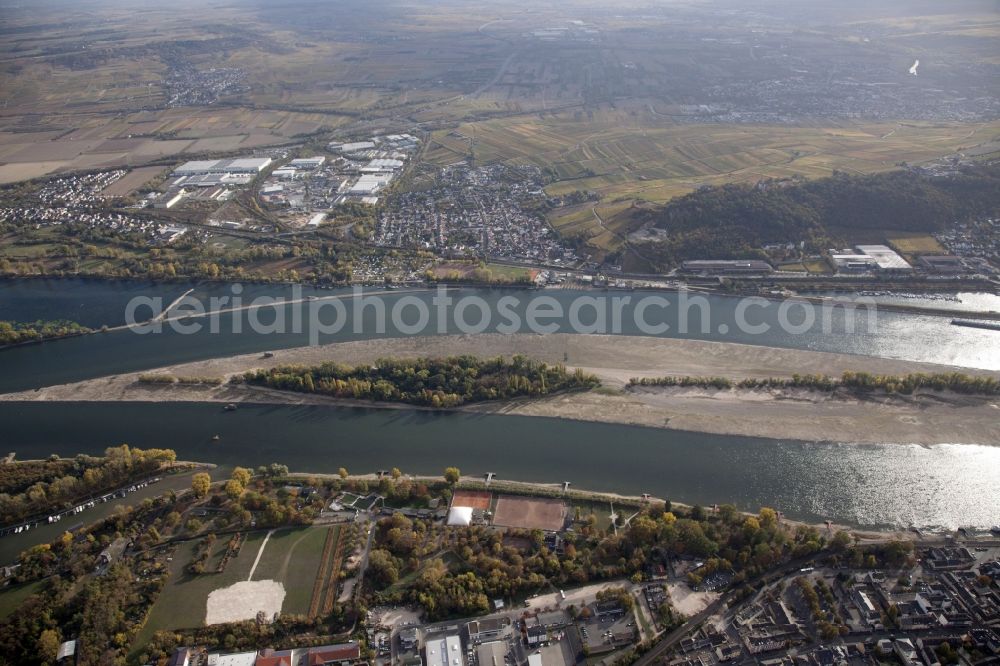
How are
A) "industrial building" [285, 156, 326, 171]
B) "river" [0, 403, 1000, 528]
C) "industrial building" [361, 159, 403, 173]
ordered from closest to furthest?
"river" [0, 403, 1000, 528], "industrial building" [361, 159, 403, 173], "industrial building" [285, 156, 326, 171]

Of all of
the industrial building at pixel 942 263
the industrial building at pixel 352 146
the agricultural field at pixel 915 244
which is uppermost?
the industrial building at pixel 352 146

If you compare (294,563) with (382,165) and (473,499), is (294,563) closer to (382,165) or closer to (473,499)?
(473,499)

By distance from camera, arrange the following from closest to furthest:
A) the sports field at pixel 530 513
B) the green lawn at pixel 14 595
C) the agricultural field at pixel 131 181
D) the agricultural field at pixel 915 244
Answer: the green lawn at pixel 14 595 → the sports field at pixel 530 513 → the agricultural field at pixel 915 244 → the agricultural field at pixel 131 181

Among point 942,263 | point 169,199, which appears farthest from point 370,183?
point 942,263

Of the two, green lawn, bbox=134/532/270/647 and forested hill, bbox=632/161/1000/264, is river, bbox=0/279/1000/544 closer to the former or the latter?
green lawn, bbox=134/532/270/647

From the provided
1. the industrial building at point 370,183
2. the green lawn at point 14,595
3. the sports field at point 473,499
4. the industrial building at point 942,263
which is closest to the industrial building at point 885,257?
the industrial building at point 942,263

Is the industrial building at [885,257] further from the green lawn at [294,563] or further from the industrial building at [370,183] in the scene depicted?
the industrial building at [370,183]

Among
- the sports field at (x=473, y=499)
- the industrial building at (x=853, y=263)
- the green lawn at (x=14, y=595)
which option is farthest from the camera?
the industrial building at (x=853, y=263)

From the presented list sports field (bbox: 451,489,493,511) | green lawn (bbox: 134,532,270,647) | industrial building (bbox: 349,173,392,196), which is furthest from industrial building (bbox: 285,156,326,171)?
green lawn (bbox: 134,532,270,647)
